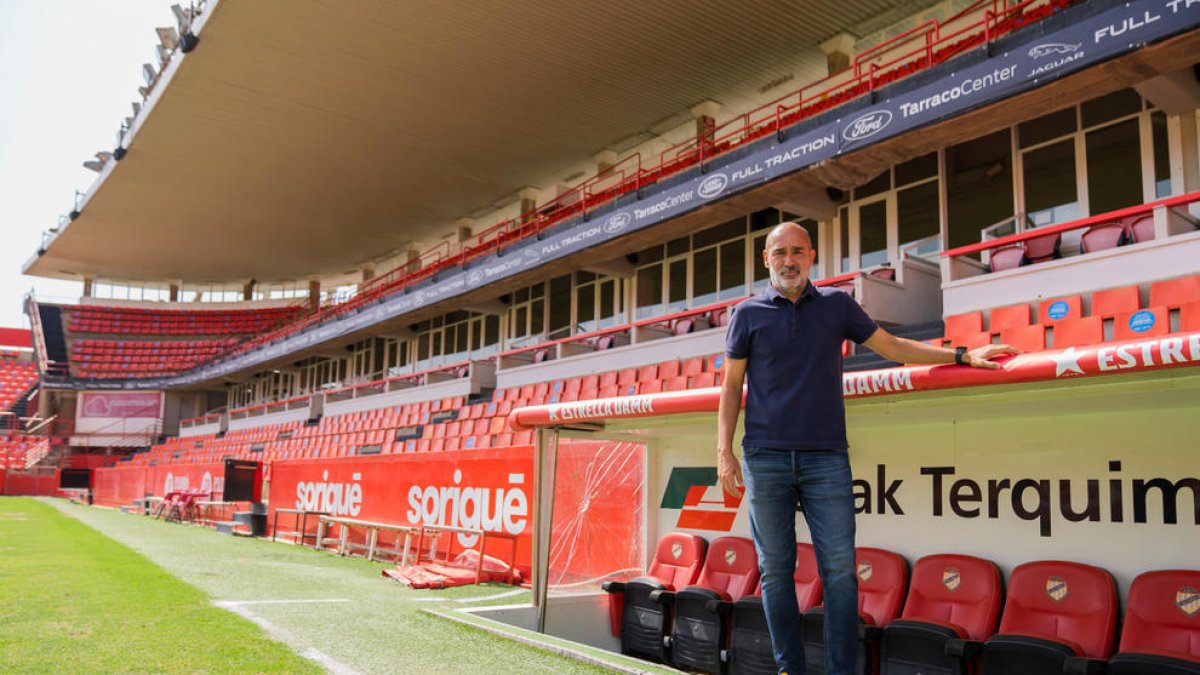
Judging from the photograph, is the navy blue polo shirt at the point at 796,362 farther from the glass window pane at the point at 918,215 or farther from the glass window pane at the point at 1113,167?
the glass window pane at the point at 918,215

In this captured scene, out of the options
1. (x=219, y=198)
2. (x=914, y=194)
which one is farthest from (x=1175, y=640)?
(x=219, y=198)

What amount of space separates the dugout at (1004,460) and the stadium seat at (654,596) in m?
0.15

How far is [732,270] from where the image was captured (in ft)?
61.2

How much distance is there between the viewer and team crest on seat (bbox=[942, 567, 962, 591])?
5121mm

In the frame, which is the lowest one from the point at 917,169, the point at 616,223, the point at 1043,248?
the point at 1043,248

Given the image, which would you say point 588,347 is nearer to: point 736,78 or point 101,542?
point 736,78

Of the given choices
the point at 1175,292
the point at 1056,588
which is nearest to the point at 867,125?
the point at 1175,292

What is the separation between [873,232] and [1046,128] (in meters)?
3.33

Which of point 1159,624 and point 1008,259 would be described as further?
point 1008,259

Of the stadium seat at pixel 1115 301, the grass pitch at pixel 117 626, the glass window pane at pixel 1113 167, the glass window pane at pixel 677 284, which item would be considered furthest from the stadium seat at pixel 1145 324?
the glass window pane at pixel 677 284

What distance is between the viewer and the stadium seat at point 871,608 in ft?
16.2

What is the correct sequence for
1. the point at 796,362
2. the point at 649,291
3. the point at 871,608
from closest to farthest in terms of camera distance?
1. the point at 796,362
2. the point at 871,608
3. the point at 649,291

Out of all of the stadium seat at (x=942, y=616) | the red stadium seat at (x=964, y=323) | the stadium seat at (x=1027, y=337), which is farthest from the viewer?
the red stadium seat at (x=964, y=323)

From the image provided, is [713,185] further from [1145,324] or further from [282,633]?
[282,633]
